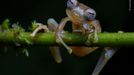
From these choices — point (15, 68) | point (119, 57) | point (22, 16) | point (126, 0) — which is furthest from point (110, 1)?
point (15, 68)

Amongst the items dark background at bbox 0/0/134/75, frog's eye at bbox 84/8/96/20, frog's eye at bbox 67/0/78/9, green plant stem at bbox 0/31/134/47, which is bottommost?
dark background at bbox 0/0/134/75

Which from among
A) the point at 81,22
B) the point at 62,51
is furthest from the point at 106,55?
the point at 62,51

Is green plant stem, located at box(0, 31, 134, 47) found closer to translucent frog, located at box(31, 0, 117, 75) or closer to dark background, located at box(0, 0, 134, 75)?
translucent frog, located at box(31, 0, 117, 75)

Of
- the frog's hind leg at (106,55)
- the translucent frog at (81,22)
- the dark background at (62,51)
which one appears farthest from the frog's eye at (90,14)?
the dark background at (62,51)

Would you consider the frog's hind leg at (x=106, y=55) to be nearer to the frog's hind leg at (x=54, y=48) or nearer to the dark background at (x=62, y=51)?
the frog's hind leg at (x=54, y=48)

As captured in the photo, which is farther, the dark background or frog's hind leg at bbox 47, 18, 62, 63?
the dark background

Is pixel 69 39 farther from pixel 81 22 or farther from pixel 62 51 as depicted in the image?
pixel 62 51

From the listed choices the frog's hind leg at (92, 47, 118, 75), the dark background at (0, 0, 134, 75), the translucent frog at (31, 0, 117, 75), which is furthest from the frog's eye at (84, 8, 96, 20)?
the dark background at (0, 0, 134, 75)
